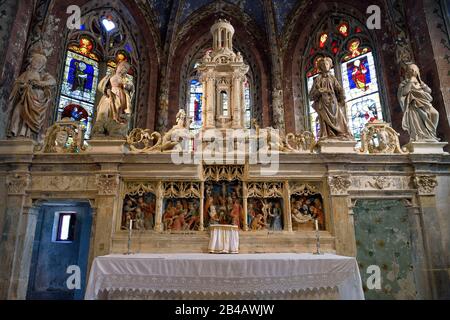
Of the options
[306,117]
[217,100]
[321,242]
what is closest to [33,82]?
[217,100]

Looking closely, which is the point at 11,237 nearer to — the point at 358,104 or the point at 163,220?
the point at 163,220

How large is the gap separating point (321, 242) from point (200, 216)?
2.40 m

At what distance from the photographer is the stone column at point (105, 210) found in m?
6.67

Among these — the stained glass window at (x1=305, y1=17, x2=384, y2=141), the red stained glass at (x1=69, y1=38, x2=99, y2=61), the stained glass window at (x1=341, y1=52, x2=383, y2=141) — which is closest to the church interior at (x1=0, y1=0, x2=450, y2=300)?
the stained glass window at (x1=341, y1=52, x2=383, y2=141)

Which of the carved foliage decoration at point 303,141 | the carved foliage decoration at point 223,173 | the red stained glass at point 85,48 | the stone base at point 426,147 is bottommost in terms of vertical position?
the carved foliage decoration at point 223,173

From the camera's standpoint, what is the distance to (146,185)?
725 cm

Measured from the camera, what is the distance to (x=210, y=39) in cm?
1541

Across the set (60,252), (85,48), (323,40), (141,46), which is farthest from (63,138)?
(323,40)

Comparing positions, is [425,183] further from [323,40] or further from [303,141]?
[323,40]

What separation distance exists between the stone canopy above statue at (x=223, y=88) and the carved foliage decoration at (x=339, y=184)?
7.21ft

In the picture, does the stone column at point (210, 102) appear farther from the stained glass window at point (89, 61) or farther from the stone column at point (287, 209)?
the stained glass window at point (89, 61)

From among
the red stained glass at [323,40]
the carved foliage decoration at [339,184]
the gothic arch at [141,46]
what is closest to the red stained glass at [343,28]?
the red stained glass at [323,40]

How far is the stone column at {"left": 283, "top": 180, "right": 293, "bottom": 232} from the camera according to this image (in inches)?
274

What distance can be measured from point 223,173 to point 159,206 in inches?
57.3
